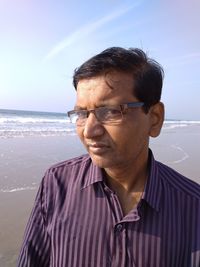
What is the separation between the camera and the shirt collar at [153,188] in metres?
1.52

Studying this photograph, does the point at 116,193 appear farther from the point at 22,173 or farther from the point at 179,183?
the point at 22,173

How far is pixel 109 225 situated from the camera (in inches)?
58.7

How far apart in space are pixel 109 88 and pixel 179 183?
58cm

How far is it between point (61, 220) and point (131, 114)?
61cm

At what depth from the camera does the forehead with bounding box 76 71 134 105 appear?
5.02 feet

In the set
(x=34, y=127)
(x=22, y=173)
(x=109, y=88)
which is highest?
(x=109, y=88)

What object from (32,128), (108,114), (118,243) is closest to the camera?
(118,243)

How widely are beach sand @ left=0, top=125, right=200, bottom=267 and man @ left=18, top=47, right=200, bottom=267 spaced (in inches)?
87.6

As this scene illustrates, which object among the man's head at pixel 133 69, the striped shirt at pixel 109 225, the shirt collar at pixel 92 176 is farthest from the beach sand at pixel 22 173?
the man's head at pixel 133 69

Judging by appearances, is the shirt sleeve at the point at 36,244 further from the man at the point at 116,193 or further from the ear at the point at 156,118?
the ear at the point at 156,118

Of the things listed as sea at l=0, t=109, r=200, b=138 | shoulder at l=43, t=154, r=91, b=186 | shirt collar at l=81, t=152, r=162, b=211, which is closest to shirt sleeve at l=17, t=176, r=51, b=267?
shoulder at l=43, t=154, r=91, b=186

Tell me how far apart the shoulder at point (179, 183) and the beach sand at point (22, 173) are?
2.47 metres

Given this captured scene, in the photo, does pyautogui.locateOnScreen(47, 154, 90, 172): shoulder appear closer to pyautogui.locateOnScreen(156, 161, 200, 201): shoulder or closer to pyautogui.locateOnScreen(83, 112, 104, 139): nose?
pyautogui.locateOnScreen(83, 112, 104, 139): nose

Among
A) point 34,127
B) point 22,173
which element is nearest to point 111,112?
point 22,173
